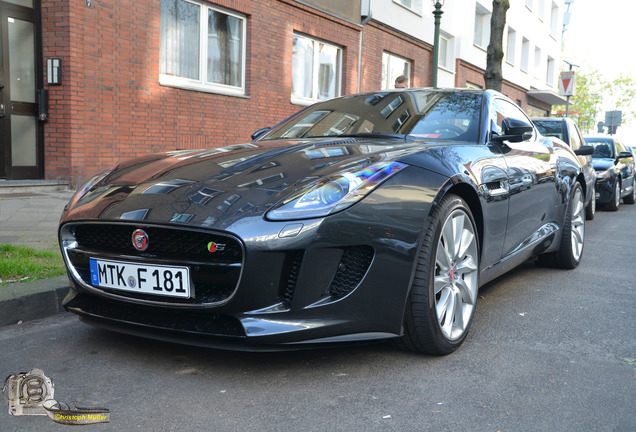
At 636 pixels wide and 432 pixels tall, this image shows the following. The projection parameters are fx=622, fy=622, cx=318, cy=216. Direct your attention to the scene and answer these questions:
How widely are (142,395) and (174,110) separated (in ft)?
26.4

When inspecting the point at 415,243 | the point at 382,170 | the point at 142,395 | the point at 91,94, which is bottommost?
the point at 142,395

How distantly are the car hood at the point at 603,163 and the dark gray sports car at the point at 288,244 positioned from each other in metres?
8.68

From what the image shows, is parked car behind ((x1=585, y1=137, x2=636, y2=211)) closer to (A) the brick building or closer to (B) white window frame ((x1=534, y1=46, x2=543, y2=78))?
(A) the brick building

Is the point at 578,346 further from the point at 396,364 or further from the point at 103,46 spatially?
the point at 103,46

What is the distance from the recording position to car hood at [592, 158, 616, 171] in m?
11.1

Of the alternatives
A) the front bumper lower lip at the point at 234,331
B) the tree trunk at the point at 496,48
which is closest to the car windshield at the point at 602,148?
the tree trunk at the point at 496,48

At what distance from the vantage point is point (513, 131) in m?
3.90

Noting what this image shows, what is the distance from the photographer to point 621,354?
10.2 ft

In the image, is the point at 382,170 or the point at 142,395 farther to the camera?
the point at 382,170

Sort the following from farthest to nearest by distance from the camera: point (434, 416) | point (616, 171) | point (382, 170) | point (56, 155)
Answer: point (616, 171) < point (56, 155) < point (382, 170) < point (434, 416)

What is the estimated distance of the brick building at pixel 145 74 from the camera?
8.38 metres

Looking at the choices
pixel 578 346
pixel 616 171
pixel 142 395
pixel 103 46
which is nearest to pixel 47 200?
pixel 103 46

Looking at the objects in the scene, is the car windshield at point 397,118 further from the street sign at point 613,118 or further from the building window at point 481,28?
the street sign at point 613,118
